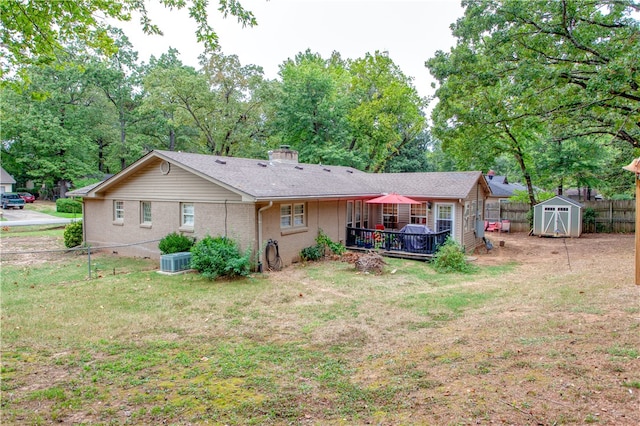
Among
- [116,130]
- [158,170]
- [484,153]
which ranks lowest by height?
[158,170]

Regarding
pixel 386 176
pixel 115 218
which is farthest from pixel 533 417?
pixel 386 176

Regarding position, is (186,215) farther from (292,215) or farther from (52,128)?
(52,128)

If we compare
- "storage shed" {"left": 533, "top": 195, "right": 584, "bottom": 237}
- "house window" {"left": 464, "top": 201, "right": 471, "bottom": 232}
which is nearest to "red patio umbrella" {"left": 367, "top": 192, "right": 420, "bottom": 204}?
"house window" {"left": 464, "top": 201, "right": 471, "bottom": 232}

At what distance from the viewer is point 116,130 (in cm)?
4253

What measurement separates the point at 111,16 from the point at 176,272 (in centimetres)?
730

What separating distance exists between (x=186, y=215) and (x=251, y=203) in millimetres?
3158

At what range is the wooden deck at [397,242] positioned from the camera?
14945 millimetres

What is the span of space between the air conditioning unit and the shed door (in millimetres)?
19427

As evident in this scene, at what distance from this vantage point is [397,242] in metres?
15.6

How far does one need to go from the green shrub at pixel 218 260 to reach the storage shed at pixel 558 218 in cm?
1812

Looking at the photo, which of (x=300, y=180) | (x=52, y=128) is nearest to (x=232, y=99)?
(x=300, y=180)

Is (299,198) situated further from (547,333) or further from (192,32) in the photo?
(547,333)

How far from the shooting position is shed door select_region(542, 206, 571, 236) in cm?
2184

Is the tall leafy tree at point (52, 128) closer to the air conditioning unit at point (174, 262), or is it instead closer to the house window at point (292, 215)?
the air conditioning unit at point (174, 262)
